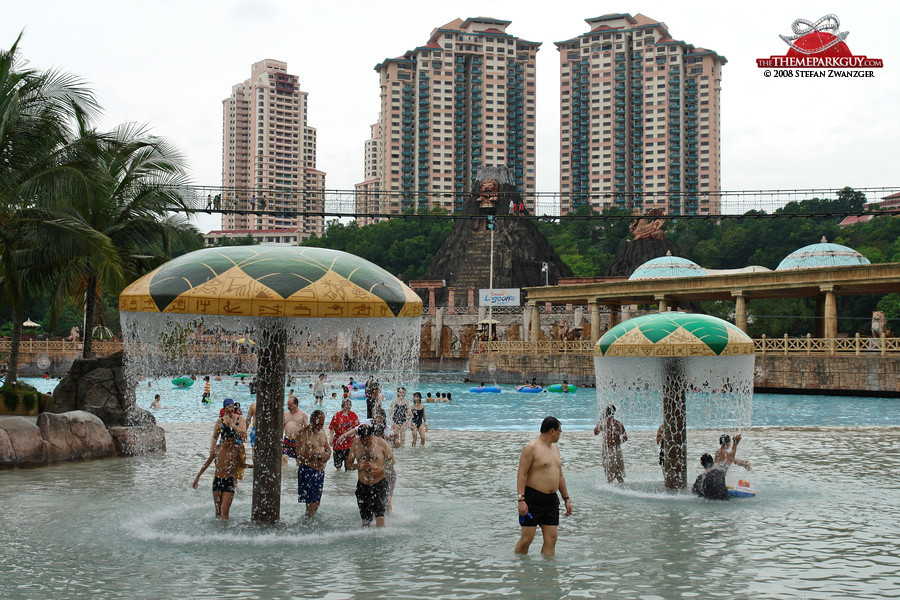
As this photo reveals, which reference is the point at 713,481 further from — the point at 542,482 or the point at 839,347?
the point at 839,347

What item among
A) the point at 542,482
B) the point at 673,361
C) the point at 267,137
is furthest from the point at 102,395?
the point at 267,137

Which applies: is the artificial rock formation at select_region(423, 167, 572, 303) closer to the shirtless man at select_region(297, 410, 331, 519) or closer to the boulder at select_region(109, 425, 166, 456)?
the boulder at select_region(109, 425, 166, 456)

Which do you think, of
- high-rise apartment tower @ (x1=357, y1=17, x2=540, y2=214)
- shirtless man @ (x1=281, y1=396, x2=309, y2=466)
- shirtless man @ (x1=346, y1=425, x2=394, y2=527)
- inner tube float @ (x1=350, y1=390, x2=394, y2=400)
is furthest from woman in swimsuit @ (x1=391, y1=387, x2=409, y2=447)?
high-rise apartment tower @ (x1=357, y1=17, x2=540, y2=214)

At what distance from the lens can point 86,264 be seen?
59.9 ft

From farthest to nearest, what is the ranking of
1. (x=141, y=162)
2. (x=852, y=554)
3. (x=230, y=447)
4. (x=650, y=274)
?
1. (x=650, y=274)
2. (x=141, y=162)
3. (x=230, y=447)
4. (x=852, y=554)

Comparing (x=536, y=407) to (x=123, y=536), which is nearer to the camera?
(x=123, y=536)

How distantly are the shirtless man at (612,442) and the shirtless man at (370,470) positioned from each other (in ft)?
12.7

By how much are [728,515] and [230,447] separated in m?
6.03

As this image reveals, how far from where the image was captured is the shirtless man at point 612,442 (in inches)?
472

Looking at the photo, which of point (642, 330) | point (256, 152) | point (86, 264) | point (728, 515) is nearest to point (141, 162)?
point (86, 264)

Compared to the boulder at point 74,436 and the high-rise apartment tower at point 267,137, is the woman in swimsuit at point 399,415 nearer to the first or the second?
the boulder at point 74,436

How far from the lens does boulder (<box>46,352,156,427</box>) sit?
16.7m

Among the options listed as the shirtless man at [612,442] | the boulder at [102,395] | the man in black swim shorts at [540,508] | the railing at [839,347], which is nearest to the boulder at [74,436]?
the boulder at [102,395]

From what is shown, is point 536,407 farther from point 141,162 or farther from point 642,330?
point 642,330
